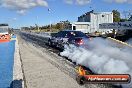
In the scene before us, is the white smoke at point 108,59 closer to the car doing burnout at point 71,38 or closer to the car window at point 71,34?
the car doing burnout at point 71,38

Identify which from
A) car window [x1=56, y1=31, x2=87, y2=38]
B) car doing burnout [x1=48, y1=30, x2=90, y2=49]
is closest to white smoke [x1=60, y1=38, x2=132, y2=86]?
car doing burnout [x1=48, y1=30, x2=90, y2=49]

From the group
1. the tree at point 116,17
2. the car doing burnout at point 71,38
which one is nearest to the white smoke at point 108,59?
the car doing burnout at point 71,38

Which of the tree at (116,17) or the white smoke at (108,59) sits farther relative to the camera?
the tree at (116,17)

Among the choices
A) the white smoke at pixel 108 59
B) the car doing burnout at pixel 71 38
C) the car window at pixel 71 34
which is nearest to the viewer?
the white smoke at pixel 108 59

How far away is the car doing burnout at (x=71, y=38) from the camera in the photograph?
20781 mm

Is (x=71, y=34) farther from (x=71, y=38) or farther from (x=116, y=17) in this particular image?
(x=116, y=17)

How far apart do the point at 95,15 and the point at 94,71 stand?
325 feet

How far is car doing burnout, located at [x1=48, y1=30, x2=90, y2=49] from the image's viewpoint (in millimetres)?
20781

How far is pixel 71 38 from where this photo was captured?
22781 millimetres

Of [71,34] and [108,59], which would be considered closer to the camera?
[108,59]

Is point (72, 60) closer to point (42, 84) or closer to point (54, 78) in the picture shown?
point (54, 78)

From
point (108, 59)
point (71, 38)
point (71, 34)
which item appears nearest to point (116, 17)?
point (71, 34)

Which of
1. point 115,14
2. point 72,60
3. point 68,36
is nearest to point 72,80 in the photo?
point 72,60

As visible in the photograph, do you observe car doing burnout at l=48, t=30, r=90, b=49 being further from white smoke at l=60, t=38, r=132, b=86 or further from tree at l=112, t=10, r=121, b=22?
tree at l=112, t=10, r=121, b=22
